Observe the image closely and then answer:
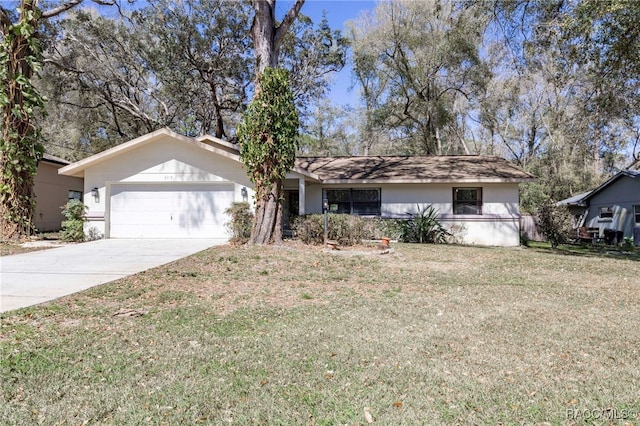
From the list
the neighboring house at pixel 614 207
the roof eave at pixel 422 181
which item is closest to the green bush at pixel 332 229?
the roof eave at pixel 422 181

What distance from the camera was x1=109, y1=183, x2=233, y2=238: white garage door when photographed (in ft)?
47.4

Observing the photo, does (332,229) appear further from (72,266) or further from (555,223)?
(555,223)

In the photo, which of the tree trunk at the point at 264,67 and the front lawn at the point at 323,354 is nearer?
the front lawn at the point at 323,354

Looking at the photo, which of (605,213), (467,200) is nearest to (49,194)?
(467,200)

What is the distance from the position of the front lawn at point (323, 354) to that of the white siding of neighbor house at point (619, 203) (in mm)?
16521

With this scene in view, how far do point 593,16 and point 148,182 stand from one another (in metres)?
14.7

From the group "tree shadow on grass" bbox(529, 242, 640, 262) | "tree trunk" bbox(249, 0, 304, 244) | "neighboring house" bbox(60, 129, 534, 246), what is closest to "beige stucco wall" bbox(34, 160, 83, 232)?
"neighboring house" bbox(60, 129, 534, 246)

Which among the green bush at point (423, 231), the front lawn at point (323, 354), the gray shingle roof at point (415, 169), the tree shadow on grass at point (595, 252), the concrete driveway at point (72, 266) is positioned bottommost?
the front lawn at point (323, 354)

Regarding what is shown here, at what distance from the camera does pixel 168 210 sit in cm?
1457

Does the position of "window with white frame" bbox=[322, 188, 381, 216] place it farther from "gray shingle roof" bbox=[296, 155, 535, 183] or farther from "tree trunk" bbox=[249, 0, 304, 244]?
"tree trunk" bbox=[249, 0, 304, 244]

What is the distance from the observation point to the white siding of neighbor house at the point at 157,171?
1430 cm

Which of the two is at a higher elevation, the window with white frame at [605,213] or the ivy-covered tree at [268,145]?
the ivy-covered tree at [268,145]

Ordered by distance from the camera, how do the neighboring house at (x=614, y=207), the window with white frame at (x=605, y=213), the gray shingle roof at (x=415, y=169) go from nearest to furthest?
the gray shingle roof at (x=415, y=169), the neighboring house at (x=614, y=207), the window with white frame at (x=605, y=213)

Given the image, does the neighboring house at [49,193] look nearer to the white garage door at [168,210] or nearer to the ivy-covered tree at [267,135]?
the white garage door at [168,210]
